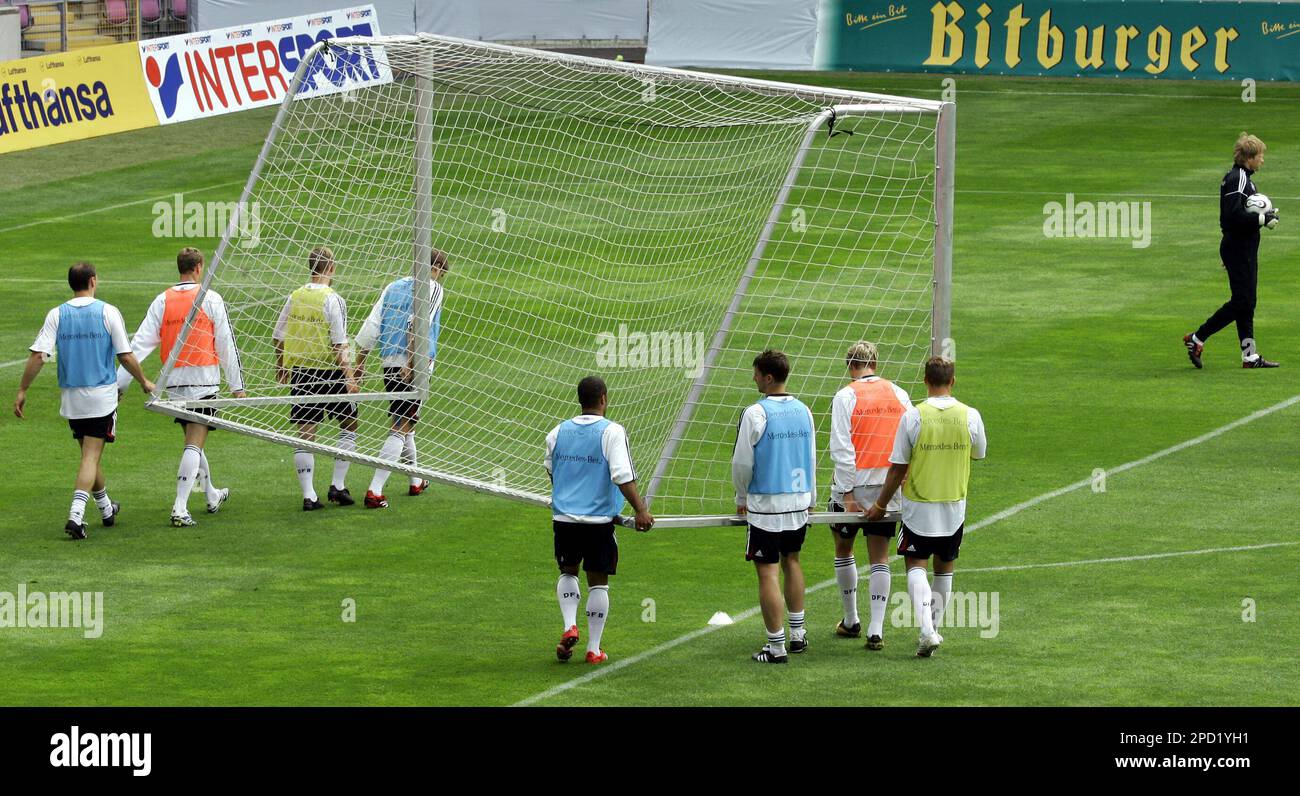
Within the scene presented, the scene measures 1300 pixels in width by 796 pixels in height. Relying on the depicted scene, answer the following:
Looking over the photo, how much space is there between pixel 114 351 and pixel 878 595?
6890 millimetres

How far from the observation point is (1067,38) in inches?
1705

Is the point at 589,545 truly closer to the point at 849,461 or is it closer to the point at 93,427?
the point at 849,461

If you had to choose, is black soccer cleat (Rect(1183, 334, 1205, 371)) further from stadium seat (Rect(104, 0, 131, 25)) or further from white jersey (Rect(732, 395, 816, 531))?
stadium seat (Rect(104, 0, 131, 25))

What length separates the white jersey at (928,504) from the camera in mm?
12273

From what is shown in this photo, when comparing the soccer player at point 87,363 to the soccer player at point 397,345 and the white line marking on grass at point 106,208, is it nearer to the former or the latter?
the soccer player at point 397,345

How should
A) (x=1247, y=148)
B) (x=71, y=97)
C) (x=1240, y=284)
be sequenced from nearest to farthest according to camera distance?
1. (x=1247, y=148)
2. (x=1240, y=284)
3. (x=71, y=97)

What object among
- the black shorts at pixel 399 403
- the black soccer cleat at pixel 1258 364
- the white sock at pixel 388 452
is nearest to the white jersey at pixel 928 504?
the white sock at pixel 388 452

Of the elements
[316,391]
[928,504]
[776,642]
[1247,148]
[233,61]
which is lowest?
[776,642]

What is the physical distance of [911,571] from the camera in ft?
40.6

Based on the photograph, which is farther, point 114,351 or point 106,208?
point 106,208

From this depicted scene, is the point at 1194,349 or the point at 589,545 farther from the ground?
the point at 1194,349

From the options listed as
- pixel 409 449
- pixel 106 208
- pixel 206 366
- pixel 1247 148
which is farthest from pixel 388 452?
pixel 106 208

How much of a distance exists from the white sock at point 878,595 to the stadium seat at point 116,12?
3705 centimetres

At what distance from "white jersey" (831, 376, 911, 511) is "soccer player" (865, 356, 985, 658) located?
1.11ft
